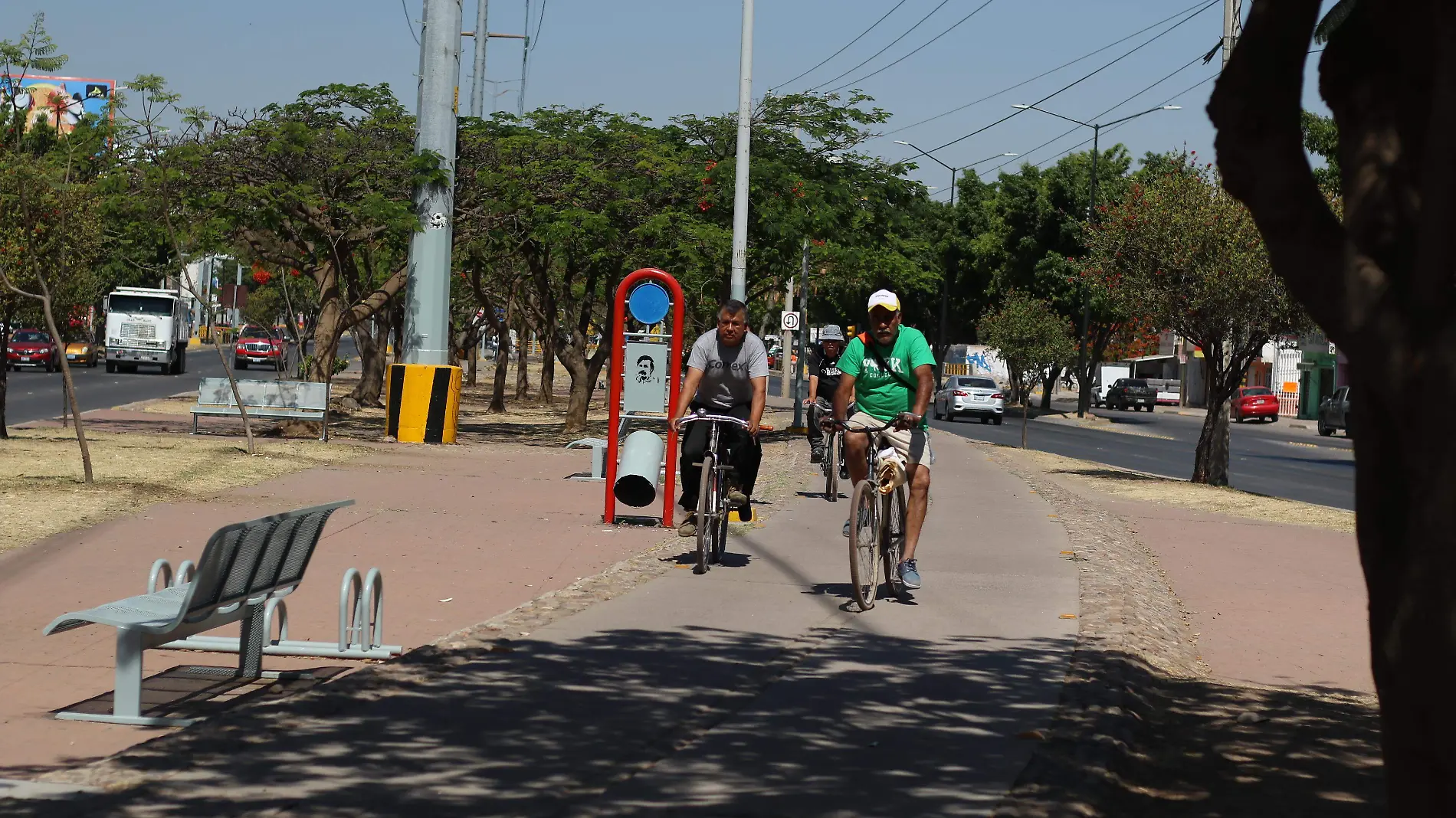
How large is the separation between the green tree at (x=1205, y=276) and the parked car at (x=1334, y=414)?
3098 centimetres

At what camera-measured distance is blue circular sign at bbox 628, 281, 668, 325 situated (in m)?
14.8

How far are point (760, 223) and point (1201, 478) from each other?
31.2 ft

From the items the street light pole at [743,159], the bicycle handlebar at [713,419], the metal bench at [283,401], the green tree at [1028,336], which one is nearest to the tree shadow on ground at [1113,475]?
the street light pole at [743,159]

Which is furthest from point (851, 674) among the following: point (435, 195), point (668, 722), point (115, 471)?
point (435, 195)

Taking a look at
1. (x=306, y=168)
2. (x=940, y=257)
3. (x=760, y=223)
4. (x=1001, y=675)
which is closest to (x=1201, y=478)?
(x=760, y=223)

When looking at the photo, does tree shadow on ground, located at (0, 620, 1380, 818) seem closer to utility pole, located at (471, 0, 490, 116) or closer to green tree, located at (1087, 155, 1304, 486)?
green tree, located at (1087, 155, 1304, 486)

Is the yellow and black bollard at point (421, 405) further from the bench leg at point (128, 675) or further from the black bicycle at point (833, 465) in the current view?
the bench leg at point (128, 675)

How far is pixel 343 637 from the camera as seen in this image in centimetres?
730

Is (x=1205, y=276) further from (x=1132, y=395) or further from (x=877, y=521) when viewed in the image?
(x=1132, y=395)

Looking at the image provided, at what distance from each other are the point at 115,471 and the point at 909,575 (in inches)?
405

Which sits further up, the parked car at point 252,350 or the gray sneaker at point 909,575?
the parked car at point 252,350

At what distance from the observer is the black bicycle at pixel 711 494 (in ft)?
34.6

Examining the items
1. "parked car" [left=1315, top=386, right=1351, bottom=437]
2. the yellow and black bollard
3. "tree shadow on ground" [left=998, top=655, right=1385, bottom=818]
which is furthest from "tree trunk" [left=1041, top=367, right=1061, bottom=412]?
"tree shadow on ground" [left=998, top=655, right=1385, bottom=818]

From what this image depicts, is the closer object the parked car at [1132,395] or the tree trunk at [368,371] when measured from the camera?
A: the tree trunk at [368,371]
